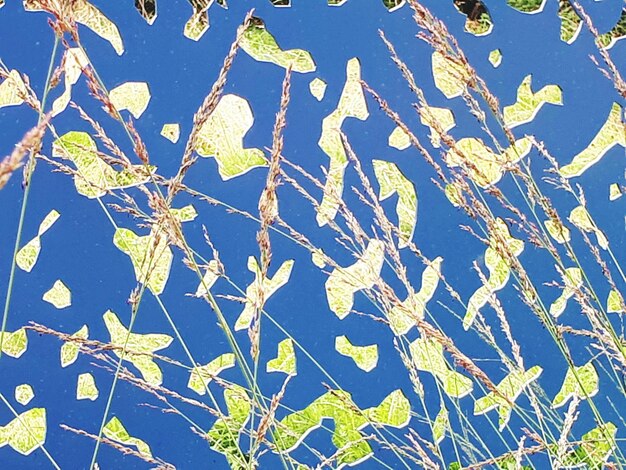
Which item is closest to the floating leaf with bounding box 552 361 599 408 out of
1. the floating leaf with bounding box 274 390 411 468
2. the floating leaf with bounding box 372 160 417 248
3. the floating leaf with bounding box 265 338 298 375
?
the floating leaf with bounding box 274 390 411 468

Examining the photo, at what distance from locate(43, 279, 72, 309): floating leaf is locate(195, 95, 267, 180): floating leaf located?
0.39 m

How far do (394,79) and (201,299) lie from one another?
0.60 metres

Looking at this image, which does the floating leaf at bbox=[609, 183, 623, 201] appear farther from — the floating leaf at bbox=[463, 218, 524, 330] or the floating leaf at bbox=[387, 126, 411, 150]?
the floating leaf at bbox=[387, 126, 411, 150]

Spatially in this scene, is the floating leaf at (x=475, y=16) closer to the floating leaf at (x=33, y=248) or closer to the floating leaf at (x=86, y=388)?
the floating leaf at (x=33, y=248)

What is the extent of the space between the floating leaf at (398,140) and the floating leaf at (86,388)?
2.56ft

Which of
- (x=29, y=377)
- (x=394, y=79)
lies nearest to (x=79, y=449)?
(x=29, y=377)

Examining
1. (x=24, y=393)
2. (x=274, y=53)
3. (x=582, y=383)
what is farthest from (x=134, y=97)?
(x=582, y=383)

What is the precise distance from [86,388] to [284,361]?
410mm

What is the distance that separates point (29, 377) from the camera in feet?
5.81

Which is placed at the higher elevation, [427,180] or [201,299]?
[427,180]

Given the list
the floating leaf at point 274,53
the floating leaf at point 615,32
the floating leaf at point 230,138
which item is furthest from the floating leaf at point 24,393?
A: the floating leaf at point 615,32

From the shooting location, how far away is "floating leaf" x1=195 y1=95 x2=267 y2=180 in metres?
1.75

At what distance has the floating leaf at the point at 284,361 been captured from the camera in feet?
5.84

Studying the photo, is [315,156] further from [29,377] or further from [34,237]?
[29,377]
